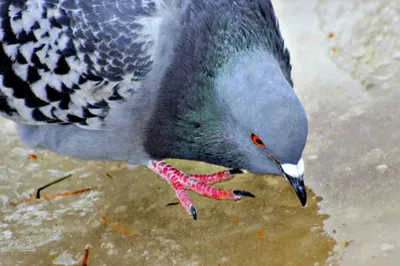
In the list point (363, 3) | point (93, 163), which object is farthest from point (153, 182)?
point (363, 3)

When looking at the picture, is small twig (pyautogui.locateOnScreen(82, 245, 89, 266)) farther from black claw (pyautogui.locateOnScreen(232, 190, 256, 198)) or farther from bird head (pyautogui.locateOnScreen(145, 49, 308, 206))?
black claw (pyautogui.locateOnScreen(232, 190, 256, 198))

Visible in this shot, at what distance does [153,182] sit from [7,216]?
1.27 metres

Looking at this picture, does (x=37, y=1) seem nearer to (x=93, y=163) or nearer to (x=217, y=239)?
(x=93, y=163)

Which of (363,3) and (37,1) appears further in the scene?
(363,3)

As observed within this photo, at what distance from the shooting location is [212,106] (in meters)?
6.18

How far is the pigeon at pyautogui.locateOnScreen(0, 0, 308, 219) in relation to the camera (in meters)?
5.89

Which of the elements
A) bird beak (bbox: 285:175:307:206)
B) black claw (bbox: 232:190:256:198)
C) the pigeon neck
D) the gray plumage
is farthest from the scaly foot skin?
bird beak (bbox: 285:175:307:206)

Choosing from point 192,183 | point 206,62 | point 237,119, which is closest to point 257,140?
point 237,119

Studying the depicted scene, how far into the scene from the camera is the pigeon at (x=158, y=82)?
5.89 metres

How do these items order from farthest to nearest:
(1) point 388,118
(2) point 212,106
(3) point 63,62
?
(1) point 388,118 < (3) point 63,62 < (2) point 212,106

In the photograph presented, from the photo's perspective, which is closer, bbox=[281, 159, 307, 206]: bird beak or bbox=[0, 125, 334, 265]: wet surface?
bbox=[281, 159, 307, 206]: bird beak

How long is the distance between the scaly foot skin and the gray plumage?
0.39 metres

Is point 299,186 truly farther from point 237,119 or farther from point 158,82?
point 158,82

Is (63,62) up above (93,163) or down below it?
above
